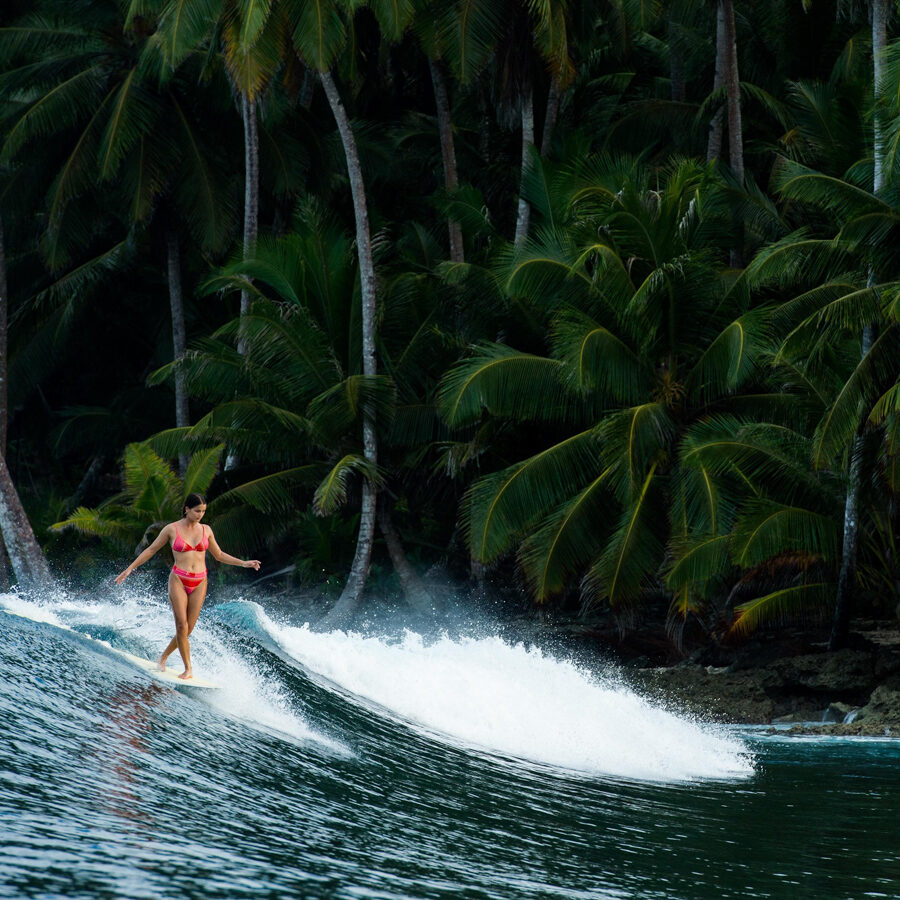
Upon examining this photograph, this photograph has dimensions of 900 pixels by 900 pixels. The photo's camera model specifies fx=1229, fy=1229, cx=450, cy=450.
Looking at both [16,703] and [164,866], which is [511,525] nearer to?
[16,703]

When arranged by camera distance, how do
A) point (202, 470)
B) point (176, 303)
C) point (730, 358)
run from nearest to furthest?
point (730, 358) → point (202, 470) → point (176, 303)

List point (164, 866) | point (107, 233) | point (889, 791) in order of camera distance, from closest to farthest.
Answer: point (164, 866) < point (889, 791) < point (107, 233)

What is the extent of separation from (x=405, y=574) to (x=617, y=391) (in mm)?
5788

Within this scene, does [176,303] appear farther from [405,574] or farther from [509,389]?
[509,389]

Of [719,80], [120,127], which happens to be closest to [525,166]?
[719,80]

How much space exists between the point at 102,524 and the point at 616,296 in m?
9.41

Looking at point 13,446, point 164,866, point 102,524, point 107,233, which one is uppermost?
point 107,233

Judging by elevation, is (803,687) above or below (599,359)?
below

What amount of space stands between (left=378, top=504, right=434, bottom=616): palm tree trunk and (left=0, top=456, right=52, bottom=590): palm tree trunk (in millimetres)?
6232

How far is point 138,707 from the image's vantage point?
28.2ft

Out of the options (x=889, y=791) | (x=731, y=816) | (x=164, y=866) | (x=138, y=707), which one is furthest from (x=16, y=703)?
(x=889, y=791)

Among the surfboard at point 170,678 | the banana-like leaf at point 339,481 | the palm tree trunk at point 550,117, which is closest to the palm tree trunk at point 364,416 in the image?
the banana-like leaf at point 339,481

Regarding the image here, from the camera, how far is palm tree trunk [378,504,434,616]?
66.5 feet

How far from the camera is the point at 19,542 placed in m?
21.7
